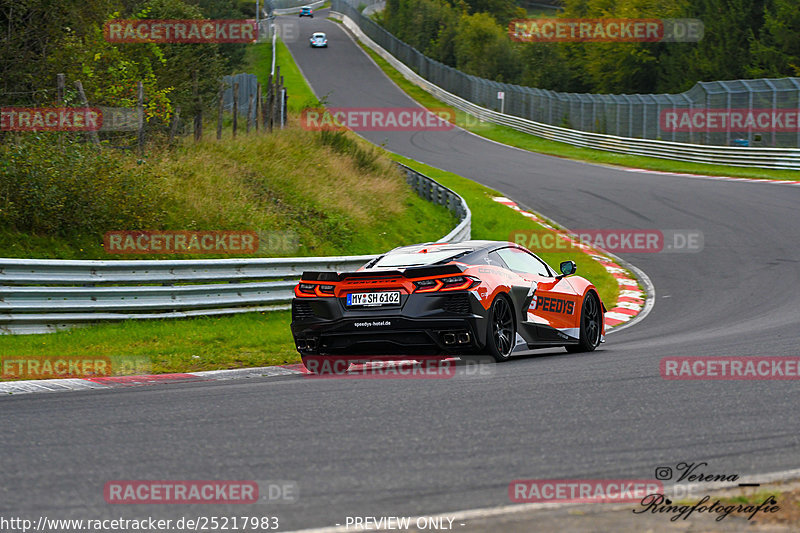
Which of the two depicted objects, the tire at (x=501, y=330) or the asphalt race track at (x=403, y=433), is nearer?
the asphalt race track at (x=403, y=433)

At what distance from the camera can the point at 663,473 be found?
185 inches

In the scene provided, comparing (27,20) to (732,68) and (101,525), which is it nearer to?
(101,525)

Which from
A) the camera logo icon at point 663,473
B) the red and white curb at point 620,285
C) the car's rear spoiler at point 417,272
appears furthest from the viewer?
the red and white curb at point 620,285

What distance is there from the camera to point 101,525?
407 cm

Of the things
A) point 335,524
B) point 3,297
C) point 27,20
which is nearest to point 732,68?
point 27,20

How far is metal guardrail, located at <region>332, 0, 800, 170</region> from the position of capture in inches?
1361

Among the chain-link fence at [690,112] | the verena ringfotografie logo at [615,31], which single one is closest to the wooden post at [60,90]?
the chain-link fence at [690,112]

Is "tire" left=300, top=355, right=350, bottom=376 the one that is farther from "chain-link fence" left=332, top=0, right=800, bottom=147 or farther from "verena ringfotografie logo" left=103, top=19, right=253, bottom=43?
"chain-link fence" left=332, top=0, right=800, bottom=147

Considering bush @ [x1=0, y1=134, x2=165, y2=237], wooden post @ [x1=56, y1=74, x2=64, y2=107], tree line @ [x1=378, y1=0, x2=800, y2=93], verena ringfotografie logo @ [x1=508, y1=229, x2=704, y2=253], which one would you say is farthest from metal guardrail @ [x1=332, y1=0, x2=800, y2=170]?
wooden post @ [x1=56, y1=74, x2=64, y2=107]

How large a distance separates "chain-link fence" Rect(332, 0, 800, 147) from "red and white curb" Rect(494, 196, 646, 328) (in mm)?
13386

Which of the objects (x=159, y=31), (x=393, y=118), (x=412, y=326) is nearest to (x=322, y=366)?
(x=412, y=326)

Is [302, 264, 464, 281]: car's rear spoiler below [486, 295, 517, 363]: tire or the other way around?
the other way around

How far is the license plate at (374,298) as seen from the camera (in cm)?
869

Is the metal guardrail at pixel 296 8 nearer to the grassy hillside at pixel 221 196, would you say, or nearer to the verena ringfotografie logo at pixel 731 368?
the grassy hillside at pixel 221 196
